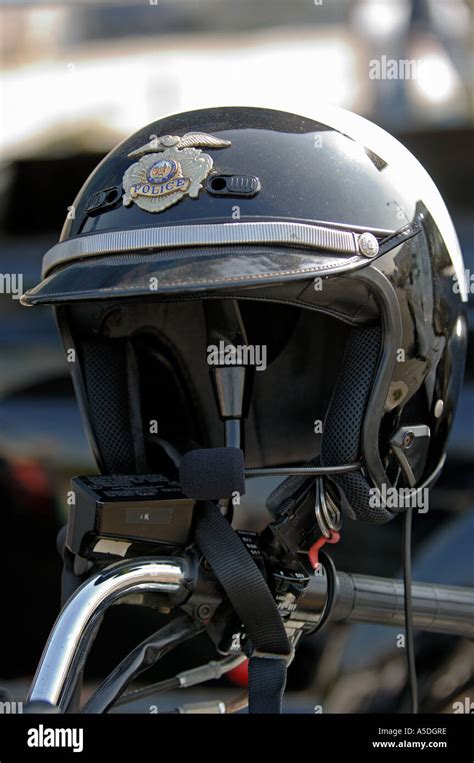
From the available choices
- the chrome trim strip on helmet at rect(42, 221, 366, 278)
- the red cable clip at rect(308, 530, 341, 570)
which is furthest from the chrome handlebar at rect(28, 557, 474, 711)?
the chrome trim strip on helmet at rect(42, 221, 366, 278)

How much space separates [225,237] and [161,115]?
5.70 feet

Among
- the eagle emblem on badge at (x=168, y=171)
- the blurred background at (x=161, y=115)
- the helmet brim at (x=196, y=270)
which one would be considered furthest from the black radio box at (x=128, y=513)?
the blurred background at (x=161, y=115)

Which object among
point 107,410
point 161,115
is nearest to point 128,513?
point 107,410

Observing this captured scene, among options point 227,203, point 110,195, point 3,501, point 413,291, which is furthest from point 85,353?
point 3,501

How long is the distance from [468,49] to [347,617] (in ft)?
6.76

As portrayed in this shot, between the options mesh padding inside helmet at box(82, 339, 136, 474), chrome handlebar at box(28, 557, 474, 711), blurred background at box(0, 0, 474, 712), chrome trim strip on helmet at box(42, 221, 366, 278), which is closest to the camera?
Answer: chrome handlebar at box(28, 557, 474, 711)

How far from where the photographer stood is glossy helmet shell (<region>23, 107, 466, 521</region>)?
134 centimetres

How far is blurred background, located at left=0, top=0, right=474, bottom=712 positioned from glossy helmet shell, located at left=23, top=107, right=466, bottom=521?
3.05 ft

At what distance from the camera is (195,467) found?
4.52 feet

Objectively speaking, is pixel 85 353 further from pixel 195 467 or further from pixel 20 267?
pixel 20 267

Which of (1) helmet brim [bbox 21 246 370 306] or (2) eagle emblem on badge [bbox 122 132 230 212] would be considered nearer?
(1) helmet brim [bbox 21 246 370 306]

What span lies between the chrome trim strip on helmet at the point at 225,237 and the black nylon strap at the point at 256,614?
0.40m

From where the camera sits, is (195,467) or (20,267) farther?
(20,267)

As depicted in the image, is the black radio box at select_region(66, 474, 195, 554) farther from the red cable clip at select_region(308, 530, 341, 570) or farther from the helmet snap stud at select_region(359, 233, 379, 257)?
the helmet snap stud at select_region(359, 233, 379, 257)
